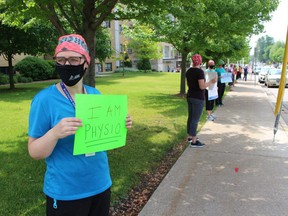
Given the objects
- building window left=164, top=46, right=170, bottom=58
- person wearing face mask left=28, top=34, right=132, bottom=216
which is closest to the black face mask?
person wearing face mask left=28, top=34, right=132, bottom=216

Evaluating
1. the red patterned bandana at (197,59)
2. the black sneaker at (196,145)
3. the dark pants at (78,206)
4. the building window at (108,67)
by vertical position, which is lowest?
the building window at (108,67)

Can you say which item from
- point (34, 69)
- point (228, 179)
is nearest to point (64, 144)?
point (228, 179)

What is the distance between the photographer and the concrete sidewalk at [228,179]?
3980 millimetres

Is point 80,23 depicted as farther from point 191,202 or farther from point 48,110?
point 48,110

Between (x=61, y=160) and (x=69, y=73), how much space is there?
1.92 ft

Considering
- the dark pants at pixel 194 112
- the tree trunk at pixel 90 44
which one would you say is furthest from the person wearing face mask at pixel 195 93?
the tree trunk at pixel 90 44

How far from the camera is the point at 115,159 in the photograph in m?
5.66

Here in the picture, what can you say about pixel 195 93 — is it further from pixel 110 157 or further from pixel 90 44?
pixel 90 44

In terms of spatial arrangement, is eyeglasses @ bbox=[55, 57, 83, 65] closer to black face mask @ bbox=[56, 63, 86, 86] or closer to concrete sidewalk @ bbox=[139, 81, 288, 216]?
black face mask @ bbox=[56, 63, 86, 86]

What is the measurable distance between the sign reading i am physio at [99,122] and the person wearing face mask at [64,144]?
2.8 inches

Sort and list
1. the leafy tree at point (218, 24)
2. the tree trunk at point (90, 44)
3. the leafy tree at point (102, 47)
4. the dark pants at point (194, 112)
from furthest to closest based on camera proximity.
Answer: the leafy tree at point (102, 47)
the leafy tree at point (218, 24)
the dark pants at point (194, 112)
the tree trunk at point (90, 44)

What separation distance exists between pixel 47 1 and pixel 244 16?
9.26 m

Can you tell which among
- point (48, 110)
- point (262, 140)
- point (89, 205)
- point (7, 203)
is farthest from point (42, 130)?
point (262, 140)

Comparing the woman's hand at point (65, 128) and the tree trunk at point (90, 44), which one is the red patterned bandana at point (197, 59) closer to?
the tree trunk at point (90, 44)
